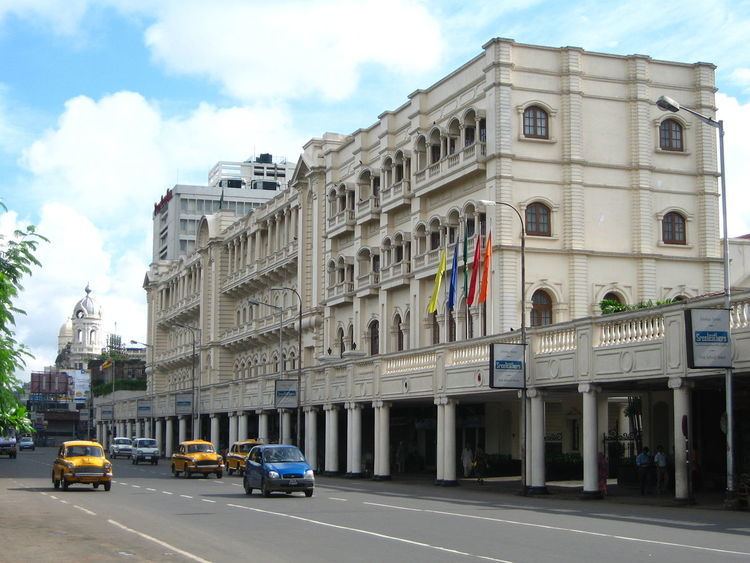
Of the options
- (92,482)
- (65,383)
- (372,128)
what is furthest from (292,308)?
(65,383)

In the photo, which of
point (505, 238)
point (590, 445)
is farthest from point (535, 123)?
point (590, 445)

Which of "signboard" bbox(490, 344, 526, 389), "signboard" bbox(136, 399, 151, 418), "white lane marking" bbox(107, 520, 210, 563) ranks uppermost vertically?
"signboard" bbox(490, 344, 526, 389)

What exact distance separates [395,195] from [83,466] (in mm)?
27406

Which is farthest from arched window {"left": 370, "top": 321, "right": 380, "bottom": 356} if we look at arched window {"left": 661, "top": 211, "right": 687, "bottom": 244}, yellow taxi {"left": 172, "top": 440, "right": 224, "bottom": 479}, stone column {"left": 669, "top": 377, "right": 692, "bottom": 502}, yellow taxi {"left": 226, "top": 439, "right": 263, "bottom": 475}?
stone column {"left": 669, "top": 377, "right": 692, "bottom": 502}

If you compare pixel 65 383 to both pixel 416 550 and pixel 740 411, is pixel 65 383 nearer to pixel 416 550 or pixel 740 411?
pixel 740 411

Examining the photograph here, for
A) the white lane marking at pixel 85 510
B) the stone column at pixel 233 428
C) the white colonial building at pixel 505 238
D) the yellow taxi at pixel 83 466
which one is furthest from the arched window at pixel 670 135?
the white lane marking at pixel 85 510

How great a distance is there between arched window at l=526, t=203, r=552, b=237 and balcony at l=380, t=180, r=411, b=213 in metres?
8.80

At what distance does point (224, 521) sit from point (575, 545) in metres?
8.91

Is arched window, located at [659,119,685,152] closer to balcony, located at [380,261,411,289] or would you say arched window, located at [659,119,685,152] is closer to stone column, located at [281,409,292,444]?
balcony, located at [380,261,411,289]

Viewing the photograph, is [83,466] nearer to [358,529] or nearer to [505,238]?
[358,529]

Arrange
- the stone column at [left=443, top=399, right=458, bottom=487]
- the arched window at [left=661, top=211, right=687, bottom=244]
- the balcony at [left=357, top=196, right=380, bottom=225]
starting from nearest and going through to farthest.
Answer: the stone column at [left=443, top=399, right=458, bottom=487]
the arched window at [left=661, top=211, right=687, bottom=244]
the balcony at [left=357, top=196, right=380, bottom=225]

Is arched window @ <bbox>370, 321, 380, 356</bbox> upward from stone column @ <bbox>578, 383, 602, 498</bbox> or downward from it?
upward

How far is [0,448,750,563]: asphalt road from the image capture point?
17.7 meters

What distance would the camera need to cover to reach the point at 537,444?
3750cm
